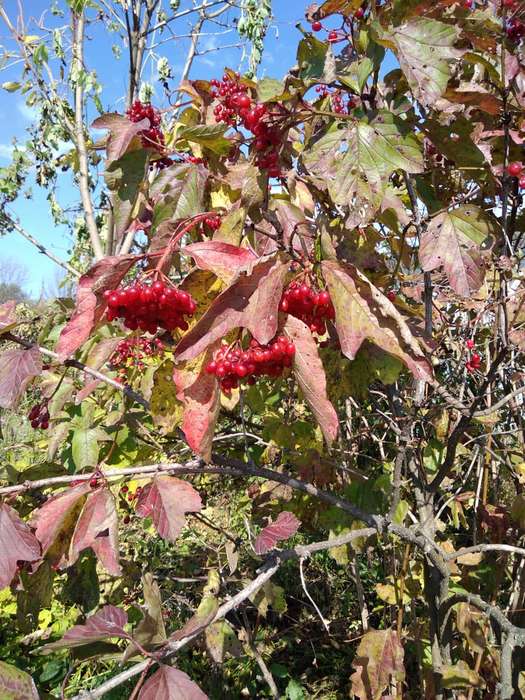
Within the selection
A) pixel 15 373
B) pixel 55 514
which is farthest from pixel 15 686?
pixel 15 373

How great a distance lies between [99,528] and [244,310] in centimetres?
59

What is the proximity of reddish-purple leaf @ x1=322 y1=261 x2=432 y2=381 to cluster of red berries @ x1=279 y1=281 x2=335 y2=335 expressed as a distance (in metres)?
0.04

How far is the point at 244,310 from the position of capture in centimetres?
96

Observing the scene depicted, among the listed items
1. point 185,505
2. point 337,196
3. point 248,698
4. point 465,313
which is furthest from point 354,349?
point 248,698

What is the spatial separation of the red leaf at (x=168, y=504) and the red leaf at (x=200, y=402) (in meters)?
0.15

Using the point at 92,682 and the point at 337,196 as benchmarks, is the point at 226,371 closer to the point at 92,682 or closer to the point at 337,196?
the point at 337,196

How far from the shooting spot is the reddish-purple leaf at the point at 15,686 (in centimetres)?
83

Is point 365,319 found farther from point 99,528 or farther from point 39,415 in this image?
point 39,415

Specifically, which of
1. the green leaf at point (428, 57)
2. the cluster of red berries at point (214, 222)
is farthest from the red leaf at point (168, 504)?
the green leaf at point (428, 57)

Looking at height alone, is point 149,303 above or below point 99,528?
above

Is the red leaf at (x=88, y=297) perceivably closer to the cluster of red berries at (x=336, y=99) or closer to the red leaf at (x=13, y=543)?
the red leaf at (x=13, y=543)

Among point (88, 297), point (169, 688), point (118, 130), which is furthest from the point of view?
point (118, 130)

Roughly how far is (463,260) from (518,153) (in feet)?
1.04

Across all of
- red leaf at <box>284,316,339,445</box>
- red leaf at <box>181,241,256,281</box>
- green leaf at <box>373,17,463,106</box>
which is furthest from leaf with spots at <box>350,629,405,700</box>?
green leaf at <box>373,17,463,106</box>
